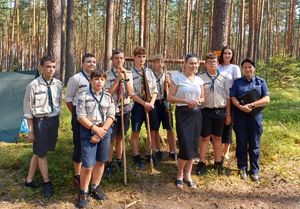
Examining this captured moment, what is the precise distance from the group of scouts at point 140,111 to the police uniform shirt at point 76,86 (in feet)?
0.04

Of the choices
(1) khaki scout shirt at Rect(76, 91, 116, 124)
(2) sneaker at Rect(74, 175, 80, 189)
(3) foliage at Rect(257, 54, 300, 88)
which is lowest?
(2) sneaker at Rect(74, 175, 80, 189)

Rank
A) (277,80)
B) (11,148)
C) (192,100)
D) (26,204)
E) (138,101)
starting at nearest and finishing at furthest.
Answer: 1. (26,204)
2. (192,100)
3. (138,101)
4. (11,148)
5. (277,80)

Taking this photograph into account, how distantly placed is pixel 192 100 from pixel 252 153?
1.63 meters

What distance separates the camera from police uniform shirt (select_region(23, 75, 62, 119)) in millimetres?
4938

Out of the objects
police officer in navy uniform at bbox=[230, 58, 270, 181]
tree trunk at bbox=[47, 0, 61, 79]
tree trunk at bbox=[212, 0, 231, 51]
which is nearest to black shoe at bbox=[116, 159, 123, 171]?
police officer in navy uniform at bbox=[230, 58, 270, 181]

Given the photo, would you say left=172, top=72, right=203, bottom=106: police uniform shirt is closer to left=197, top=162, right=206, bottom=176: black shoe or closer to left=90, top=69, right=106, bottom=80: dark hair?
left=90, top=69, right=106, bottom=80: dark hair

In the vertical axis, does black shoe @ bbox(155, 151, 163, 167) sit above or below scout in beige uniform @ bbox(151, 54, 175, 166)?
below

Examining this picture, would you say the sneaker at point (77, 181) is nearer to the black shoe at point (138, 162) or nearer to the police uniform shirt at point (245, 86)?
the black shoe at point (138, 162)

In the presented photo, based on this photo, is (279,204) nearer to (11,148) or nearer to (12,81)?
(11,148)

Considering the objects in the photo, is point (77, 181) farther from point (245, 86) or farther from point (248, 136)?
point (245, 86)

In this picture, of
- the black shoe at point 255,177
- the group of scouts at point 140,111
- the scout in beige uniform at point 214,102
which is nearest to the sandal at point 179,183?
the group of scouts at point 140,111

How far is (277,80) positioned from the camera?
16438 mm

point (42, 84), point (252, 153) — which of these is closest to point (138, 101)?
point (42, 84)

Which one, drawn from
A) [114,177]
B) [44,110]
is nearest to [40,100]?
[44,110]
